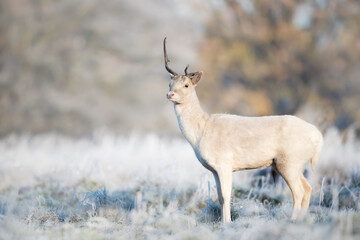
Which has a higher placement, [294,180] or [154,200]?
[294,180]

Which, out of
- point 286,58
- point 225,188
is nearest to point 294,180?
point 225,188

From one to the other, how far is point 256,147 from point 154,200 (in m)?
2.39

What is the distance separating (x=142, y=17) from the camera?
3344 centimetres

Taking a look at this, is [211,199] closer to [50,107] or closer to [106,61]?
[50,107]

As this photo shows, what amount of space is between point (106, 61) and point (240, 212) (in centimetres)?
2587

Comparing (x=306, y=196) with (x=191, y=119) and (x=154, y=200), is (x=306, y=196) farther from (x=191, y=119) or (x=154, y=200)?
(x=154, y=200)

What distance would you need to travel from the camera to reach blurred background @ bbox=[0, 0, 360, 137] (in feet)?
65.2

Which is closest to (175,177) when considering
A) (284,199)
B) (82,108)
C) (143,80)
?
(284,199)

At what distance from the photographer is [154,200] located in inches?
269

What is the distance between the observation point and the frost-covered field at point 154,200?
423 cm

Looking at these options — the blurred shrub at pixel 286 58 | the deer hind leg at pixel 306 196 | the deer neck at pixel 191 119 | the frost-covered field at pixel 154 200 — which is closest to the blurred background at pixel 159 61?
the blurred shrub at pixel 286 58

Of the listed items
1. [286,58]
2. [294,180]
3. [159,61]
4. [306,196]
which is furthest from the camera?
[159,61]

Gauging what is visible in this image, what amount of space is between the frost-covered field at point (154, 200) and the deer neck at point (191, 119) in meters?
1.02

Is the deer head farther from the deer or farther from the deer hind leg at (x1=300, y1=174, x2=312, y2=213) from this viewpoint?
the deer hind leg at (x1=300, y1=174, x2=312, y2=213)
